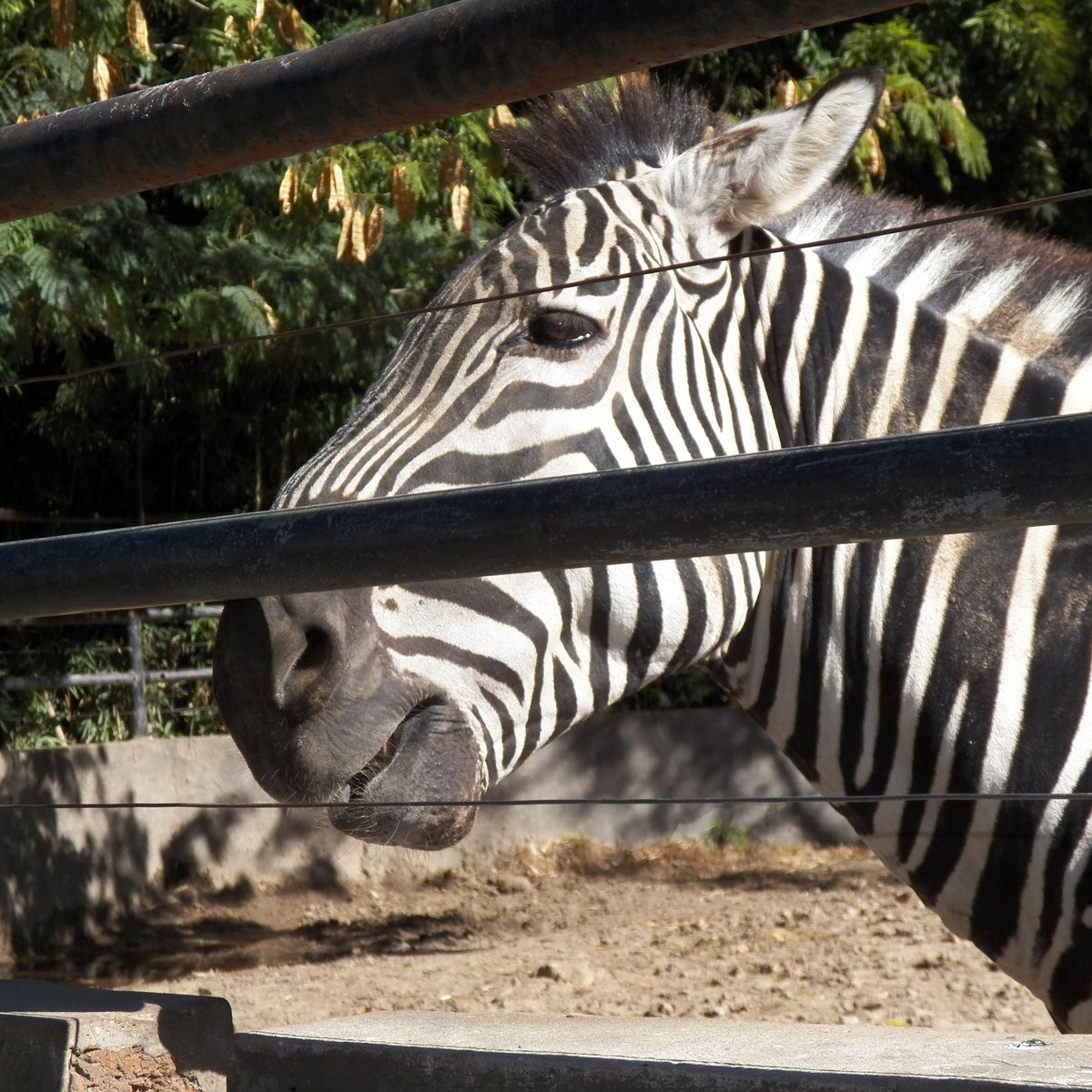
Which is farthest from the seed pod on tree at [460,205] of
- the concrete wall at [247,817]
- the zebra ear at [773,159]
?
the zebra ear at [773,159]

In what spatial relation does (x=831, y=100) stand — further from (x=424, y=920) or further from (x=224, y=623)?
(x=424, y=920)

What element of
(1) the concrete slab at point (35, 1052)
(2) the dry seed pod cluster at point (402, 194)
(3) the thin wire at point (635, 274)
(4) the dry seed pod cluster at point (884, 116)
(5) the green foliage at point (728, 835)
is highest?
(4) the dry seed pod cluster at point (884, 116)

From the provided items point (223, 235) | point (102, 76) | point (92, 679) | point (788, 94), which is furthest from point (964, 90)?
point (92, 679)

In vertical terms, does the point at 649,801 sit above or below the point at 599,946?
above

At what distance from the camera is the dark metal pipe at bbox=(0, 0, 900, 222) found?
3.53 ft

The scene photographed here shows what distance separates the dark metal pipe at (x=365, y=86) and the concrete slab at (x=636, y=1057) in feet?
3.24

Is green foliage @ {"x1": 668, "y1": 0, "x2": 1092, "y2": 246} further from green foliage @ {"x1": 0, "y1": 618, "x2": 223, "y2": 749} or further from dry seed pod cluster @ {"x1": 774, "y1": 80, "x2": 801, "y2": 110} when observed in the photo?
green foliage @ {"x1": 0, "y1": 618, "x2": 223, "y2": 749}

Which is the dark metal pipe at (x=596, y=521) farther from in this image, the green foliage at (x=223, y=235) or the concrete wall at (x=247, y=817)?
the concrete wall at (x=247, y=817)

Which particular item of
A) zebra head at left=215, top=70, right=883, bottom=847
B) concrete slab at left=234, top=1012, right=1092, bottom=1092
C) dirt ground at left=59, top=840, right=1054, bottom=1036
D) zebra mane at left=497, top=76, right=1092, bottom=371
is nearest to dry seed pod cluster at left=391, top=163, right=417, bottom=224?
zebra mane at left=497, top=76, right=1092, bottom=371

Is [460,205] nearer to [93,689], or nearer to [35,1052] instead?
[35,1052]

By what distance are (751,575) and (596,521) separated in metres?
1.07

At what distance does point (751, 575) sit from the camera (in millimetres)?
2168

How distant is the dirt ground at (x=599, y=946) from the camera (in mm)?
5273

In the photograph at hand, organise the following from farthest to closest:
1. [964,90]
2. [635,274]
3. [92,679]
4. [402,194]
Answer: [92,679]
[964,90]
[402,194]
[635,274]
